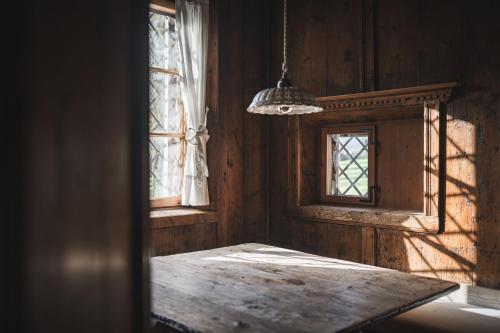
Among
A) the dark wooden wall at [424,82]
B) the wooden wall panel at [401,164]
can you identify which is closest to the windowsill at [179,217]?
the dark wooden wall at [424,82]

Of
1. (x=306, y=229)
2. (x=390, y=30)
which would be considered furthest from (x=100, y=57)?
(x=306, y=229)

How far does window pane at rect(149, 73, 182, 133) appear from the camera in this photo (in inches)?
147

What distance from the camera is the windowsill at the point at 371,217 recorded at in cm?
333

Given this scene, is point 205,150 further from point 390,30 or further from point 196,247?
→ point 390,30

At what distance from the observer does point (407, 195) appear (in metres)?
3.66

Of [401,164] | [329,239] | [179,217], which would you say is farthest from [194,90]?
[401,164]

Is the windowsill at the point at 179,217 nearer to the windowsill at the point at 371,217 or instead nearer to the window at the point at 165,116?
the window at the point at 165,116

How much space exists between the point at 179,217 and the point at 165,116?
900mm

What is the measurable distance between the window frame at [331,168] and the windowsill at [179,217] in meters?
1.12

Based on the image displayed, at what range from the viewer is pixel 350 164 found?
4.05 m

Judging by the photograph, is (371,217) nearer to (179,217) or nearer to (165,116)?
(179,217)

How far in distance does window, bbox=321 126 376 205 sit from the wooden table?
1.64 metres

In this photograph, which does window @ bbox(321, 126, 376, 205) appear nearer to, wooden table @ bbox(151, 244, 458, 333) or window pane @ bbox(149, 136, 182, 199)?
window pane @ bbox(149, 136, 182, 199)

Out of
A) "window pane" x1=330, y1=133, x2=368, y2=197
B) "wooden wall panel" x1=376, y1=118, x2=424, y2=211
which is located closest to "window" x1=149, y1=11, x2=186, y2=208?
"window pane" x1=330, y1=133, x2=368, y2=197
